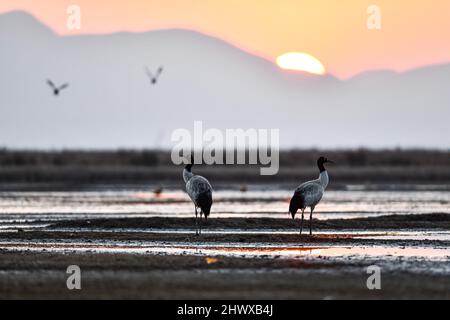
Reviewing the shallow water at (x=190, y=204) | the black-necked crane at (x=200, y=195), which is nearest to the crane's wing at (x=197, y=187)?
the black-necked crane at (x=200, y=195)

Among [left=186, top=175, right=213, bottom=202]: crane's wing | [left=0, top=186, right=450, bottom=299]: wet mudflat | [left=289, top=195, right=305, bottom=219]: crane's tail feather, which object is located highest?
[left=186, top=175, right=213, bottom=202]: crane's wing

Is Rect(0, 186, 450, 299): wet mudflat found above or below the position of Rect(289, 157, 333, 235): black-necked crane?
below

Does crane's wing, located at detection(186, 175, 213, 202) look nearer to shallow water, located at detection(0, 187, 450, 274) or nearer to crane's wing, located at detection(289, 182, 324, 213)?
shallow water, located at detection(0, 187, 450, 274)

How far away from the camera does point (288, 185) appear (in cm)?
6750

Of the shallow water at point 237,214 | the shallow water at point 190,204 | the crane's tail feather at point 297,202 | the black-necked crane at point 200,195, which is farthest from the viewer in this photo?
the shallow water at point 190,204

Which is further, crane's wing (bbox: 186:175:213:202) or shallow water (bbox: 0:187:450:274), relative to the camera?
crane's wing (bbox: 186:175:213:202)

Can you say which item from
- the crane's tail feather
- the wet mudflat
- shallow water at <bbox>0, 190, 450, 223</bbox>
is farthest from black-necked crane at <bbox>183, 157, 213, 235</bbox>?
shallow water at <bbox>0, 190, 450, 223</bbox>

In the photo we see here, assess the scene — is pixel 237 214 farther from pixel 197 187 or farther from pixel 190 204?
pixel 197 187

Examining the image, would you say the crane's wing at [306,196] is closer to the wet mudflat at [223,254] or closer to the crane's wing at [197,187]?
the wet mudflat at [223,254]

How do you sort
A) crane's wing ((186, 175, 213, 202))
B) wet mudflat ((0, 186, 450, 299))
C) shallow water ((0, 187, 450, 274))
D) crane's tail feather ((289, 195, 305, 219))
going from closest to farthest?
wet mudflat ((0, 186, 450, 299))
shallow water ((0, 187, 450, 274))
crane's tail feather ((289, 195, 305, 219))
crane's wing ((186, 175, 213, 202))

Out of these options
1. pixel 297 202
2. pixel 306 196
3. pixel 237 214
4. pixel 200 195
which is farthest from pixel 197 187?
pixel 237 214

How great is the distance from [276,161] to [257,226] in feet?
197
